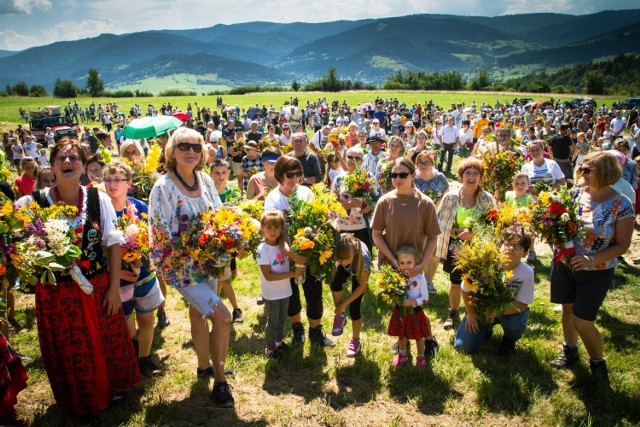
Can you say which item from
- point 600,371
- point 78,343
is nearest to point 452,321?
point 600,371

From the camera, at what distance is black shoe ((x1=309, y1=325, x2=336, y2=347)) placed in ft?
17.5

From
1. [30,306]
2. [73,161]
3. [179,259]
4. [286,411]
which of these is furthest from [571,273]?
[30,306]

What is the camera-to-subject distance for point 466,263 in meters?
4.44

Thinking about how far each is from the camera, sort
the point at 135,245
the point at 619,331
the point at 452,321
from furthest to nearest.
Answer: the point at 452,321, the point at 619,331, the point at 135,245

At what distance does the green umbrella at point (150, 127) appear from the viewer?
38.2 ft

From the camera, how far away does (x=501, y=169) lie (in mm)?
7145

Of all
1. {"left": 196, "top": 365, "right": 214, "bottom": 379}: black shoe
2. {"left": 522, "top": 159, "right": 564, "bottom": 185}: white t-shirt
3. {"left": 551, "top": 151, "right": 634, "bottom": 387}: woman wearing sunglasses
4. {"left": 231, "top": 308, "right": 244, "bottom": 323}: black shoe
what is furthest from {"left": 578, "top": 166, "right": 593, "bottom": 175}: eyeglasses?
{"left": 231, "top": 308, "right": 244, "bottom": 323}: black shoe

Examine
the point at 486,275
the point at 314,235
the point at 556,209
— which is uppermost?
the point at 556,209

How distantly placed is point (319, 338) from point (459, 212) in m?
2.64

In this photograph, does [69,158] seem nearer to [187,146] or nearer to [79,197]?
[79,197]

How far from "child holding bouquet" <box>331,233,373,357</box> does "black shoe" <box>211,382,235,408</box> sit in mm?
1606

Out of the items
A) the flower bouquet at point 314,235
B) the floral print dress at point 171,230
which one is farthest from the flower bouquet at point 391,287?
the floral print dress at point 171,230

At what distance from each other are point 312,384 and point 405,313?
1356 mm

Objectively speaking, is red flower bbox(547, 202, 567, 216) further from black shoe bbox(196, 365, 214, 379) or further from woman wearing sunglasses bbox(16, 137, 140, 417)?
woman wearing sunglasses bbox(16, 137, 140, 417)
